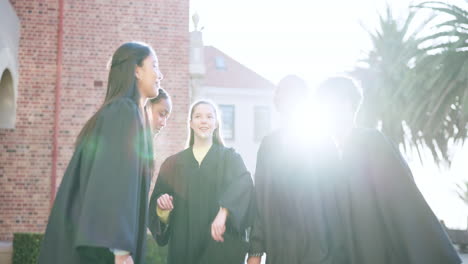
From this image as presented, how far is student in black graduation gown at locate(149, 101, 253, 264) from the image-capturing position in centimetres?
389

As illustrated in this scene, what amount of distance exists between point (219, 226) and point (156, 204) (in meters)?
0.67

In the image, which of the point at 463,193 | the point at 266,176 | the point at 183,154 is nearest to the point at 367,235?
the point at 266,176

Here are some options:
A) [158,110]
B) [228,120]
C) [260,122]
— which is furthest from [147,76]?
[260,122]

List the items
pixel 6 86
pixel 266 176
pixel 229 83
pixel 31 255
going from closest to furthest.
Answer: pixel 266 176, pixel 31 255, pixel 6 86, pixel 229 83

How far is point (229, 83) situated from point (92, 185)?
29.0m

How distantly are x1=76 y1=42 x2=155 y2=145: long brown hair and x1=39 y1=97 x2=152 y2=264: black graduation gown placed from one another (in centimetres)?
11

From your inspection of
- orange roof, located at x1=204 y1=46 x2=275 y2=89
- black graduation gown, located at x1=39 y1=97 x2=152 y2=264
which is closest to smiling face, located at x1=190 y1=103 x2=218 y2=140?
black graduation gown, located at x1=39 y1=97 x2=152 y2=264

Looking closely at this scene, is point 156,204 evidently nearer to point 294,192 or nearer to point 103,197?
point 294,192

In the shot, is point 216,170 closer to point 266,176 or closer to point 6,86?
point 266,176

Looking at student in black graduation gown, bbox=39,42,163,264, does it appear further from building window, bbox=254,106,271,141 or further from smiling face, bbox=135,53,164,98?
building window, bbox=254,106,271,141

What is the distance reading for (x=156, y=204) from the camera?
4129 millimetres

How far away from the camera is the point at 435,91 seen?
15938 millimetres

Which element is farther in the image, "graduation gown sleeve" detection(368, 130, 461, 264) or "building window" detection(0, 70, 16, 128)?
"building window" detection(0, 70, 16, 128)

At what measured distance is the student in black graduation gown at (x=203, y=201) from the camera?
3.89 meters
